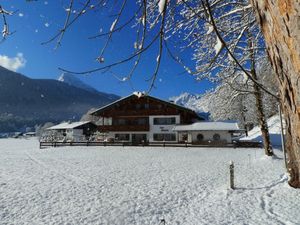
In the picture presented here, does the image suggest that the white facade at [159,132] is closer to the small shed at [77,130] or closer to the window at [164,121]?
the window at [164,121]

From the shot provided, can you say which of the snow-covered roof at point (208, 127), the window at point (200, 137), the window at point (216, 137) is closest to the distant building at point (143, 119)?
the snow-covered roof at point (208, 127)

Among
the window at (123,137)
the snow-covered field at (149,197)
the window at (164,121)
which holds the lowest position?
the snow-covered field at (149,197)

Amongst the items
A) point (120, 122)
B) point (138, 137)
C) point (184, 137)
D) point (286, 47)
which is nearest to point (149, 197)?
point (286, 47)

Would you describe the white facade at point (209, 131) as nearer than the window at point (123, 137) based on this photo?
Yes

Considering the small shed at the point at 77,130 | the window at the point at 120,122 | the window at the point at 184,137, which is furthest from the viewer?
the small shed at the point at 77,130

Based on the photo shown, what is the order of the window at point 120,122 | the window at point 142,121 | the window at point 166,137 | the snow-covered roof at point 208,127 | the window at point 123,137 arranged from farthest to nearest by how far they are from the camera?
the window at point 120,122 → the window at point 123,137 → the window at point 142,121 → the window at point 166,137 → the snow-covered roof at point 208,127

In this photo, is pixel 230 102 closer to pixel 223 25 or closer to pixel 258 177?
pixel 258 177

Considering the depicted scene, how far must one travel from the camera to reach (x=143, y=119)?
135ft

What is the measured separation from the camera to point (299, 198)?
9.73 meters

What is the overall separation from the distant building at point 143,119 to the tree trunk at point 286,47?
38050mm

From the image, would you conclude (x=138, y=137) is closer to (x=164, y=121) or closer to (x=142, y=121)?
(x=142, y=121)

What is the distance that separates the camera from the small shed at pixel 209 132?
35094 millimetres

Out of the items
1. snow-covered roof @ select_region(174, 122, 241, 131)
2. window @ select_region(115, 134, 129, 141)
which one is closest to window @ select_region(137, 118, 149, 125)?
window @ select_region(115, 134, 129, 141)

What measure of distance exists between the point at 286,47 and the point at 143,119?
40.3 meters
